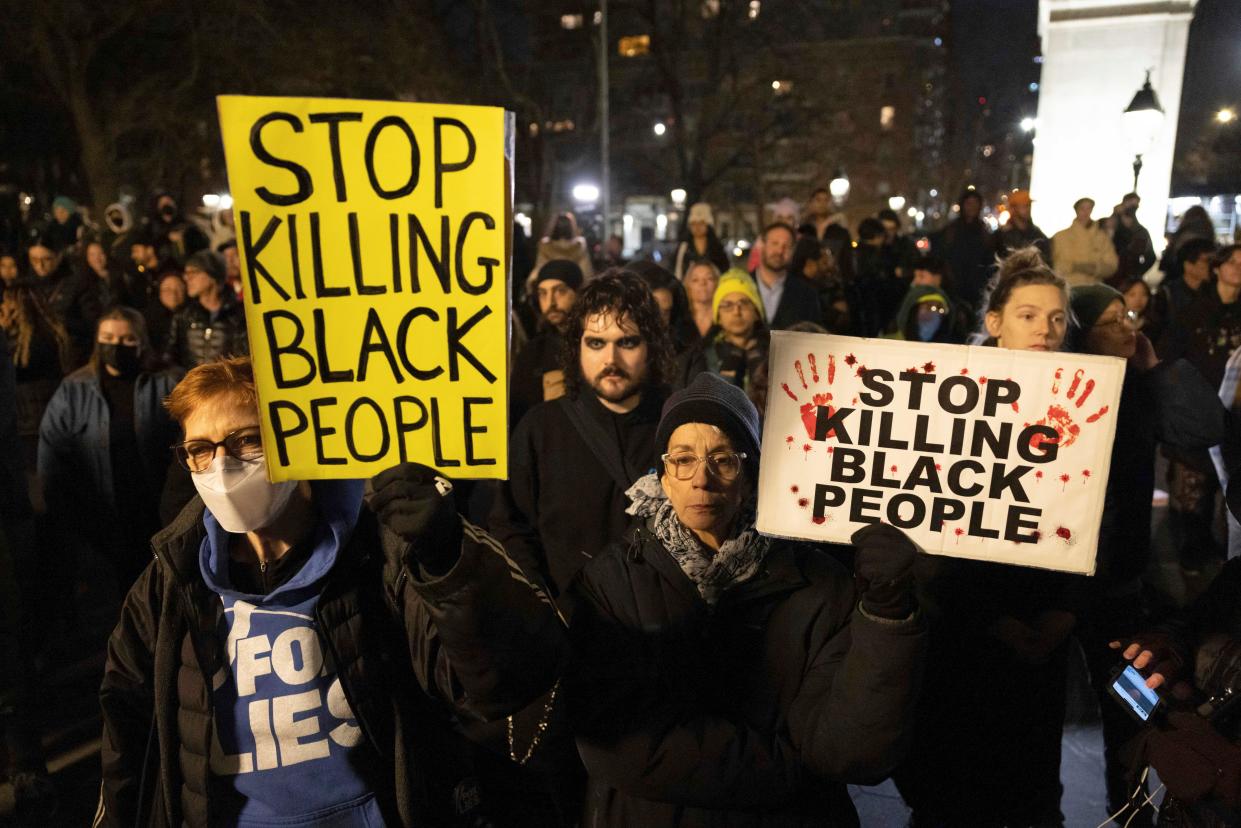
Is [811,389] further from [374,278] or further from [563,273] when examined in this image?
[563,273]

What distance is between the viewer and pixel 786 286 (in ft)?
21.5

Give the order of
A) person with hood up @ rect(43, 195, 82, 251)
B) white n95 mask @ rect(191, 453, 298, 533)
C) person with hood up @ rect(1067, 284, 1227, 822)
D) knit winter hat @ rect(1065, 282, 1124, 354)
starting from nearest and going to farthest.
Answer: white n95 mask @ rect(191, 453, 298, 533) → person with hood up @ rect(1067, 284, 1227, 822) → knit winter hat @ rect(1065, 282, 1124, 354) → person with hood up @ rect(43, 195, 82, 251)

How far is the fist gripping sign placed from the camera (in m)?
2.04

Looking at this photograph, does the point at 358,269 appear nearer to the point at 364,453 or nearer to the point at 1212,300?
the point at 364,453

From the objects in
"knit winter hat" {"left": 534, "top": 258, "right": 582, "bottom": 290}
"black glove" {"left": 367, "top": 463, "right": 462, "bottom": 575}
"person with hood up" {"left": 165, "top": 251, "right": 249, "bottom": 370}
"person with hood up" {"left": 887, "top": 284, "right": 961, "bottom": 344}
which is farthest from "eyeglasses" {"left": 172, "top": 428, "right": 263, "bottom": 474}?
"person with hood up" {"left": 887, "top": 284, "right": 961, "bottom": 344}

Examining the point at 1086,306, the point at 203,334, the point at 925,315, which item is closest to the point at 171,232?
the point at 203,334

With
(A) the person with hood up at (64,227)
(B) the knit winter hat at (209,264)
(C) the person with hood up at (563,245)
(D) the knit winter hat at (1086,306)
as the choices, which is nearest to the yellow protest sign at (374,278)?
(D) the knit winter hat at (1086,306)

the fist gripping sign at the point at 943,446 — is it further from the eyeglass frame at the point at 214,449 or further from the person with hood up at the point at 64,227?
the person with hood up at the point at 64,227

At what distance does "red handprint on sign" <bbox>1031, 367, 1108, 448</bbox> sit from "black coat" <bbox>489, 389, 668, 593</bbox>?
1.39 meters

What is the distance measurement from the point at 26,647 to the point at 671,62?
20619 millimetres

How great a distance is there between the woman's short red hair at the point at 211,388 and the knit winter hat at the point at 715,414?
3.30 ft

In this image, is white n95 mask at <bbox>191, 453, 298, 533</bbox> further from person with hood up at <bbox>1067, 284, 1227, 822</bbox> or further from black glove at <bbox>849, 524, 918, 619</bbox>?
person with hood up at <bbox>1067, 284, 1227, 822</bbox>

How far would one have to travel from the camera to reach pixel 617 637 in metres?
2.00

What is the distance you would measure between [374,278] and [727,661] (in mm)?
1169
